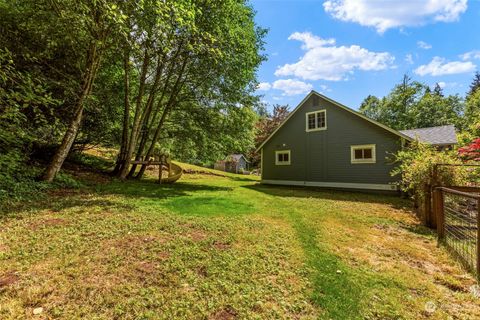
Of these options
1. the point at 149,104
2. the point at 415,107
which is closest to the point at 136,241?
the point at 149,104

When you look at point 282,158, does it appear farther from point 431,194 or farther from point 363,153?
point 431,194

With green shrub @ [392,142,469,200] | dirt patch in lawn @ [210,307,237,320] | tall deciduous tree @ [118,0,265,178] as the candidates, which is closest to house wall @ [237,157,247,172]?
tall deciduous tree @ [118,0,265,178]

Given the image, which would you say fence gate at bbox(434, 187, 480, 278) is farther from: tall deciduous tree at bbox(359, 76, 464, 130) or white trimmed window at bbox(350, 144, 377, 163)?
tall deciduous tree at bbox(359, 76, 464, 130)

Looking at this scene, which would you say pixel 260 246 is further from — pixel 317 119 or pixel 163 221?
pixel 317 119

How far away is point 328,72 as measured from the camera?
26172 mm

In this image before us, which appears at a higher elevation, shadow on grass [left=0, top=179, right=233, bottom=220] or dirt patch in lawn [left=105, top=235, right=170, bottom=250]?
shadow on grass [left=0, top=179, right=233, bottom=220]

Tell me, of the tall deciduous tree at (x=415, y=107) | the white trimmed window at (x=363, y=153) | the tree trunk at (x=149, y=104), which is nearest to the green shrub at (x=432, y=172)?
the white trimmed window at (x=363, y=153)

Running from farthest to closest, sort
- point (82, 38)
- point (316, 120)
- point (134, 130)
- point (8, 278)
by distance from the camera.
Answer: point (316, 120) → point (134, 130) → point (82, 38) → point (8, 278)

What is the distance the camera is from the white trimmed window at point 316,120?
14.2 metres

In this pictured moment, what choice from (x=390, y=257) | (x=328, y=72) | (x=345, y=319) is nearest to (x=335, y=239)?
(x=390, y=257)

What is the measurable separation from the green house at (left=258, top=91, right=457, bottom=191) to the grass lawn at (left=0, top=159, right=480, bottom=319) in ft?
24.3

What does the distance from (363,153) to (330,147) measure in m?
1.81

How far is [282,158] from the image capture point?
16.3 metres

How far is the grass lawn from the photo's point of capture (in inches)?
97.4
